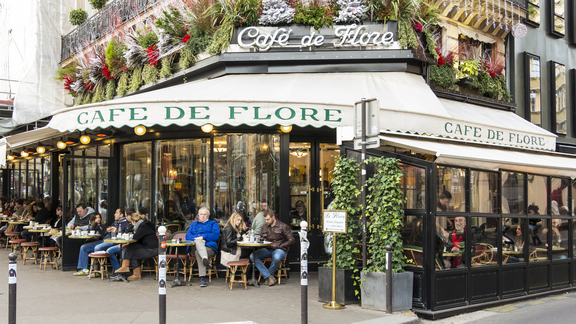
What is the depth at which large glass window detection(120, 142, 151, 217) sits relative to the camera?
12437mm

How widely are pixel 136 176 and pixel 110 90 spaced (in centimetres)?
352

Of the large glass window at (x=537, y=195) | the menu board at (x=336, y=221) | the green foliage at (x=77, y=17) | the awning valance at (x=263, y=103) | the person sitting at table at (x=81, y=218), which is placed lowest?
the person sitting at table at (x=81, y=218)

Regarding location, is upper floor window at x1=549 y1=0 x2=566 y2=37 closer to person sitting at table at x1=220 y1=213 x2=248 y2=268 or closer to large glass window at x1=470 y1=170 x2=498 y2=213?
large glass window at x1=470 y1=170 x2=498 y2=213

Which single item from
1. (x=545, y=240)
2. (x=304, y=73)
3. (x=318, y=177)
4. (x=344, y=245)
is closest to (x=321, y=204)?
(x=318, y=177)

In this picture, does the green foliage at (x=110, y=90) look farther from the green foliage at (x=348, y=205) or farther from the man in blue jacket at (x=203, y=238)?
the green foliage at (x=348, y=205)

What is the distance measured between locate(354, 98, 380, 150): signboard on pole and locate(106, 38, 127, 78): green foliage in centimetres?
875

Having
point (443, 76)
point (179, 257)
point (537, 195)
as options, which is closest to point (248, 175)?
point (179, 257)

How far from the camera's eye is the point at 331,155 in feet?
39.9

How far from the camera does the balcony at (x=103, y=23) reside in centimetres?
1540

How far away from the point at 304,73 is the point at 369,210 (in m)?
4.20

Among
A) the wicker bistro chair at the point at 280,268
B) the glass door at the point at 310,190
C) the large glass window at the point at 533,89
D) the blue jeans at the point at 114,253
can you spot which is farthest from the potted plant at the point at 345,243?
the large glass window at the point at 533,89

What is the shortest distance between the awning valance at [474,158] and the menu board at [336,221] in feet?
4.37

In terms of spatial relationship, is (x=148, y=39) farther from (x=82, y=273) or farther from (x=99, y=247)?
(x=82, y=273)

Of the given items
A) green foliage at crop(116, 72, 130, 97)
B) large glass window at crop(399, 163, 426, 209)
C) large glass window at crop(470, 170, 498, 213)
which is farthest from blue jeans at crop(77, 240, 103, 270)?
large glass window at crop(470, 170, 498, 213)
